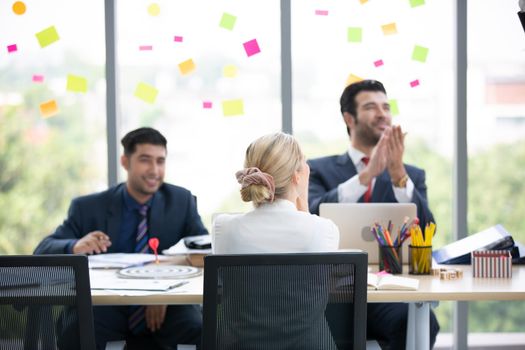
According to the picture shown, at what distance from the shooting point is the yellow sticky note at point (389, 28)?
3902 mm

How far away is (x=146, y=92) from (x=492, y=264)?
196 cm

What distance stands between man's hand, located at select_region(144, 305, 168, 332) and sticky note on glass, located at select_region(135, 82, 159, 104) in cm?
114

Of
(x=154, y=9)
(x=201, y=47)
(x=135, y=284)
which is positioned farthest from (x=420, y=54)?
(x=135, y=284)

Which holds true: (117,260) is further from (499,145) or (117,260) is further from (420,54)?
(499,145)

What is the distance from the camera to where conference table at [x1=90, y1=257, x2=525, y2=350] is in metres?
2.30

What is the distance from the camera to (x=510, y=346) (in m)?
4.10

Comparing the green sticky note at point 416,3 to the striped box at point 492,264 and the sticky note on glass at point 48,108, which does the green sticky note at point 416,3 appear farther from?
the sticky note on glass at point 48,108

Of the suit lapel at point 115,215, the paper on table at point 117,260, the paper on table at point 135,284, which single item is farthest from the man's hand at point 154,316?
the paper on table at point 135,284

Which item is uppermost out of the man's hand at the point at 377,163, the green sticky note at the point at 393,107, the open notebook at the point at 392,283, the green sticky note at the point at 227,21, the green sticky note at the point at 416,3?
the green sticky note at the point at 416,3

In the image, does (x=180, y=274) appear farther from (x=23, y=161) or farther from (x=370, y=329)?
(x=23, y=161)

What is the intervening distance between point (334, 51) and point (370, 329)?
151 cm

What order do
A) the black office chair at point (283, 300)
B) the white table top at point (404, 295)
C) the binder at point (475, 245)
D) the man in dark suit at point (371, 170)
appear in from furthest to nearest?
the man in dark suit at point (371, 170) → the binder at point (475, 245) → the white table top at point (404, 295) → the black office chair at point (283, 300)

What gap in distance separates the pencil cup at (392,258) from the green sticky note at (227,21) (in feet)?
5.46

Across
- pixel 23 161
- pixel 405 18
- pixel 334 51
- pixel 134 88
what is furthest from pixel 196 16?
pixel 23 161
